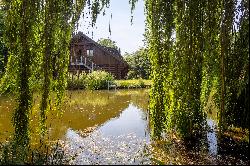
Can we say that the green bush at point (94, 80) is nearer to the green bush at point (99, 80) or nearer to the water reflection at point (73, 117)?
the green bush at point (99, 80)

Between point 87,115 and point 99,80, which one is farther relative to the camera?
point 99,80

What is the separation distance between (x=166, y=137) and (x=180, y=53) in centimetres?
298

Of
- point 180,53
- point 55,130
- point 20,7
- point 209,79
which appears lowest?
point 55,130

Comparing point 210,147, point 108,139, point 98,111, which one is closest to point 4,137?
point 108,139

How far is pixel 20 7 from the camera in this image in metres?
7.20

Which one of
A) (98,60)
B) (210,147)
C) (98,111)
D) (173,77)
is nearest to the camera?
(173,77)

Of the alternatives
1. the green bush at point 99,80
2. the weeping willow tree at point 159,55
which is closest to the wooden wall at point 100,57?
the green bush at point 99,80

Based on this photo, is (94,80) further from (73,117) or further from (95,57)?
(73,117)

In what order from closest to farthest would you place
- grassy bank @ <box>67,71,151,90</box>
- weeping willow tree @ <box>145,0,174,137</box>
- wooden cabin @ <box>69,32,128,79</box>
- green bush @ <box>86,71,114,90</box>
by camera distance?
1. weeping willow tree @ <box>145,0,174,137</box>
2. grassy bank @ <box>67,71,151,90</box>
3. green bush @ <box>86,71,114,90</box>
4. wooden cabin @ <box>69,32,128,79</box>

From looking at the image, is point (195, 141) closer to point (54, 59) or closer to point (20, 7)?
point (54, 59)

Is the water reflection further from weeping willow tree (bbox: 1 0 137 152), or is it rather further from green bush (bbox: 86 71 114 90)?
green bush (bbox: 86 71 114 90)

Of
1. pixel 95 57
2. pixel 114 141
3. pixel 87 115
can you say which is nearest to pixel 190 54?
pixel 114 141

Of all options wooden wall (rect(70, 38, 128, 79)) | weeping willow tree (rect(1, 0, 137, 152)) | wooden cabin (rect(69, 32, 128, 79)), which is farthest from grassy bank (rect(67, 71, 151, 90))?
weeping willow tree (rect(1, 0, 137, 152))

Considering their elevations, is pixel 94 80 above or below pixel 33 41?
below
